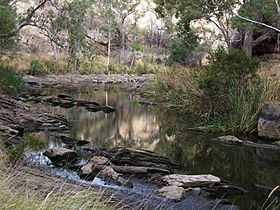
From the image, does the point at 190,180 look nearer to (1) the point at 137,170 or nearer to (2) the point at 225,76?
(1) the point at 137,170

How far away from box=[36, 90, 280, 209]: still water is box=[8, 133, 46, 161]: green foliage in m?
1.30

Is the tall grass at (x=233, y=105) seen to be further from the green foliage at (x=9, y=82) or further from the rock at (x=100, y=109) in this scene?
the green foliage at (x=9, y=82)

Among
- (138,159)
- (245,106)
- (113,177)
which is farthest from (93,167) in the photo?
(245,106)

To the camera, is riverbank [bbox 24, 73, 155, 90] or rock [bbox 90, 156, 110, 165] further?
riverbank [bbox 24, 73, 155, 90]

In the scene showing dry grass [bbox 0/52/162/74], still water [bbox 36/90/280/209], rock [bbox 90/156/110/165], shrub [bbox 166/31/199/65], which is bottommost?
still water [bbox 36/90/280/209]

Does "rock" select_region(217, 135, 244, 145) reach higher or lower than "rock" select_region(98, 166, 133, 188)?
higher

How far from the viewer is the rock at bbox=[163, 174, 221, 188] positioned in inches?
268

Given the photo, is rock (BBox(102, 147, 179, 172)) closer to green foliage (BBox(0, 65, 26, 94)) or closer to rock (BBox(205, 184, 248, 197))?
rock (BBox(205, 184, 248, 197))

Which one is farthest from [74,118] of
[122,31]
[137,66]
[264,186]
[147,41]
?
[147,41]

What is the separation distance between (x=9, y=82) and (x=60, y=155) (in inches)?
382

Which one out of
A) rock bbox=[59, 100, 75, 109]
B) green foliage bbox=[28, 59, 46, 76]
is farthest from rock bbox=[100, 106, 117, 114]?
green foliage bbox=[28, 59, 46, 76]

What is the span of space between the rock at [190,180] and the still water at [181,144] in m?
0.51

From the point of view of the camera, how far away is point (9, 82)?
16891mm

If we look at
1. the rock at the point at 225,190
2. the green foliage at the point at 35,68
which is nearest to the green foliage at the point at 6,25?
the green foliage at the point at 35,68
